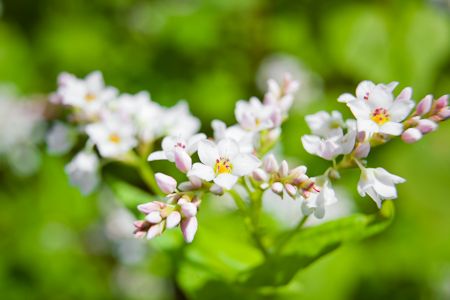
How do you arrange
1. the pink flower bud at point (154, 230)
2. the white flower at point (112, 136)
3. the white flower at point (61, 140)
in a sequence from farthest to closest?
the white flower at point (61, 140), the white flower at point (112, 136), the pink flower bud at point (154, 230)

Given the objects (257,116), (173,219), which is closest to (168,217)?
(173,219)

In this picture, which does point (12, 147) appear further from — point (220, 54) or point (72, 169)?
point (72, 169)

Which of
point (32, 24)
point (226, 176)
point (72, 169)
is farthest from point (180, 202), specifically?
point (32, 24)

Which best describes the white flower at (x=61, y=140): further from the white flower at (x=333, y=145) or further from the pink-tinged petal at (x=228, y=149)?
the white flower at (x=333, y=145)

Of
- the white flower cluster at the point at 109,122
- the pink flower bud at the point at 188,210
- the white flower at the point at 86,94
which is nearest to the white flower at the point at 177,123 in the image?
the white flower cluster at the point at 109,122

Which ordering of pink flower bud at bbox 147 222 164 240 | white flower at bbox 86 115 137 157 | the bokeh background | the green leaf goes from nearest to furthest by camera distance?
pink flower bud at bbox 147 222 164 240, the green leaf, white flower at bbox 86 115 137 157, the bokeh background

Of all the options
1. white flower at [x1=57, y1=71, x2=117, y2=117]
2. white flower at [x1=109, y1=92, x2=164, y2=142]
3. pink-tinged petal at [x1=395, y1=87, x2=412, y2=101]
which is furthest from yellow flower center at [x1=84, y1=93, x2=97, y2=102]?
pink-tinged petal at [x1=395, y1=87, x2=412, y2=101]

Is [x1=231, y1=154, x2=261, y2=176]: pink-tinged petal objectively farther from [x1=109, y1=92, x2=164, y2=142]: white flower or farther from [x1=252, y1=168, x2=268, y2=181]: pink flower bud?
[x1=109, y1=92, x2=164, y2=142]: white flower
